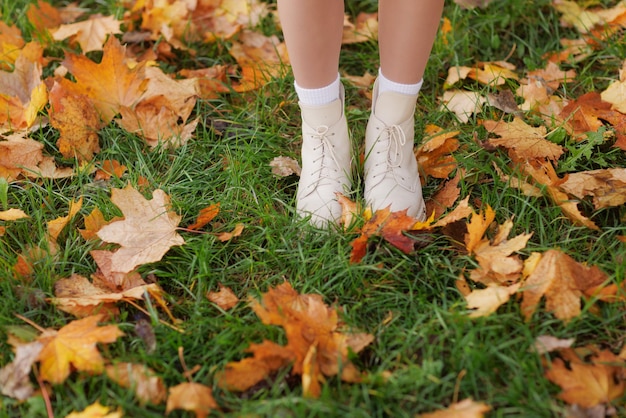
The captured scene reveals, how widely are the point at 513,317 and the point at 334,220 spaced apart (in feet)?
1.77

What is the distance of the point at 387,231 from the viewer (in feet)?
5.39

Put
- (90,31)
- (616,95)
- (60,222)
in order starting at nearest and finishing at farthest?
(60,222) < (616,95) < (90,31)

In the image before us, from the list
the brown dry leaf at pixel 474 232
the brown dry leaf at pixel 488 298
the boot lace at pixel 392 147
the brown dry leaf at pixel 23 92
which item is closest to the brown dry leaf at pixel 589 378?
the brown dry leaf at pixel 488 298

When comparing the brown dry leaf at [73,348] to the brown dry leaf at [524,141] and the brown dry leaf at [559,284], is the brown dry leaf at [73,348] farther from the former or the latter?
the brown dry leaf at [524,141]

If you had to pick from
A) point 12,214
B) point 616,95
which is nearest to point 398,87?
point 616,95

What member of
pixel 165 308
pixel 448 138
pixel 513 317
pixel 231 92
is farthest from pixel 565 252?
pixel 231 92

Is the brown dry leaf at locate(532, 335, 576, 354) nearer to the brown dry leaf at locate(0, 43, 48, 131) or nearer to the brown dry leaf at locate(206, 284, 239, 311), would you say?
the brown dry leaf at locate(206, 284, 239, 311)

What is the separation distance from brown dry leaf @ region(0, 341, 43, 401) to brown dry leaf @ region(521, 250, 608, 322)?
112 centimetres

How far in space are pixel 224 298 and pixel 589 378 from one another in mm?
858

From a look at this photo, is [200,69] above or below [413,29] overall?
below

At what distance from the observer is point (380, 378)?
1.34 metres

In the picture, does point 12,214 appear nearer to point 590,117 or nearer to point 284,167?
point 284,167

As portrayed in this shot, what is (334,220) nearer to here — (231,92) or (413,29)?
(413,29)

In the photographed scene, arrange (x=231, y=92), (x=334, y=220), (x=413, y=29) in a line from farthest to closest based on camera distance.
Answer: (x=231, y=92) → (x=334, y=220) → (x=413, y=29)
